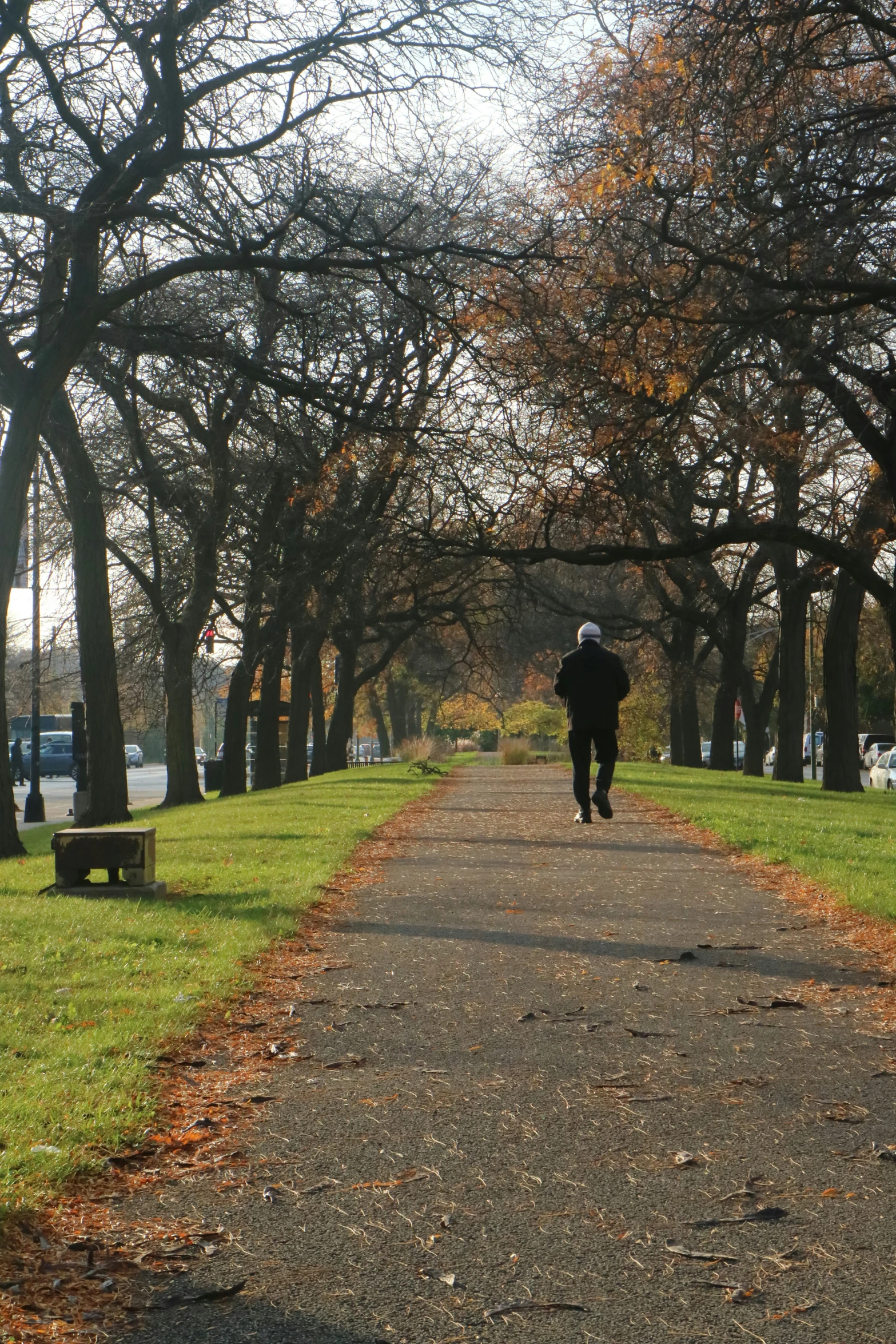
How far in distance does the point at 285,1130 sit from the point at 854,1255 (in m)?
2.02

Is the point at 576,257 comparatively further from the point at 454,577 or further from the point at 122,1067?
the point at 454,577

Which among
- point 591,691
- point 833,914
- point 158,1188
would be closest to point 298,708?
point 591,691

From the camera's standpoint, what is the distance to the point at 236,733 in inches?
1271

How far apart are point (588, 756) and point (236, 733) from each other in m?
18.3

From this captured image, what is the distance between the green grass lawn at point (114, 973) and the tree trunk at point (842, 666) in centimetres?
1271

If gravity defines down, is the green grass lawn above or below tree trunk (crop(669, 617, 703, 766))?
below

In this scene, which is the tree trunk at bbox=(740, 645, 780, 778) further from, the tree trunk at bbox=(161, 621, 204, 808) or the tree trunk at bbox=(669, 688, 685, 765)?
the tree trunk at bbox=(161, 621, 204, 808)

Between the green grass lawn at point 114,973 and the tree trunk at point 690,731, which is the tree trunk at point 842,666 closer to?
the green grass lawn at point 114,973

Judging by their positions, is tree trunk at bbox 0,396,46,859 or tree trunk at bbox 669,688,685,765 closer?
tree trunk at bbox 0,396,46,859

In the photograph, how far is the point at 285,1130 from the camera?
484 cm

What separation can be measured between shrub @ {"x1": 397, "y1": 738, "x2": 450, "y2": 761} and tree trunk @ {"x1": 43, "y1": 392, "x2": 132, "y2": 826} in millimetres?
22502

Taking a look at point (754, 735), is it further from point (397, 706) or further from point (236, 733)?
point (397, 706)

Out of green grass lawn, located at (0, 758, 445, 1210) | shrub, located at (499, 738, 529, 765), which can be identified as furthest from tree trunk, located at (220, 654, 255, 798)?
green grass lawn, located at (0, 758, 445, 1210)

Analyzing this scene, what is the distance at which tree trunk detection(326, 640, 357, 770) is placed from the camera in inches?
1531
